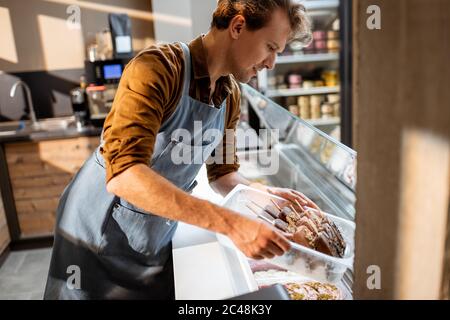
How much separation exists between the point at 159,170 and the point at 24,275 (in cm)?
286

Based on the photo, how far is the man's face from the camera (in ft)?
4.44

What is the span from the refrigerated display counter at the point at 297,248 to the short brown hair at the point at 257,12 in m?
0.49

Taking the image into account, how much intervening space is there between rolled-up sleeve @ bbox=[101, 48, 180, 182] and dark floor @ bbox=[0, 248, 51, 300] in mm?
2633

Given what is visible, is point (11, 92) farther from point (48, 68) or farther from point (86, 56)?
point (86, 56)

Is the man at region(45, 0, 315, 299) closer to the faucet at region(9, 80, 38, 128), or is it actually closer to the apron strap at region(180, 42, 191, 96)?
the apron strap at region(180, 42, 191, 96)

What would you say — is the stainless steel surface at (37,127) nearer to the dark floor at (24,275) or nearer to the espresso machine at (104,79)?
the espresso machine at (104,79)

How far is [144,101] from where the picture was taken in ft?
3.79

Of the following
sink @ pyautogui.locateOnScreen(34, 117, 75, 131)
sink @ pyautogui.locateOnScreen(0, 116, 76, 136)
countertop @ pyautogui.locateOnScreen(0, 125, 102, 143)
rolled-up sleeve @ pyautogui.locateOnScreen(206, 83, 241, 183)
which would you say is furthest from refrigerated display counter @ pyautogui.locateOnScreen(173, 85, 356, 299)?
sink @ pyautogui.locateOnScreen(34, 117, 75, 131)

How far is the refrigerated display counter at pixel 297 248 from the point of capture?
118 cm

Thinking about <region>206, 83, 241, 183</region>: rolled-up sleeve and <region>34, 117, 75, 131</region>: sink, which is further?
<region>34, 117, 75, 131</region>: sink

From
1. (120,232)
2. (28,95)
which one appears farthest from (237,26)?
(28,95)

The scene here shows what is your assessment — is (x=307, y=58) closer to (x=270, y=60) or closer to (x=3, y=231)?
(x=270, y=60)

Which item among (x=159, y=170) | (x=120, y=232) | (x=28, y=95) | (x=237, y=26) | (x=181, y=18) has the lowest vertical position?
(x=120, y=232)

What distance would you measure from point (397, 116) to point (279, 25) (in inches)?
35.9
